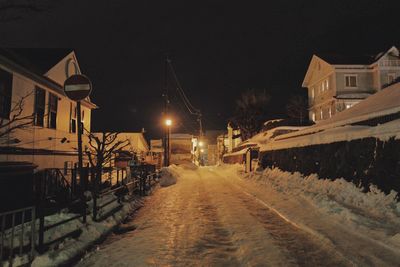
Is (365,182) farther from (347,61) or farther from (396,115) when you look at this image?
(347,61)

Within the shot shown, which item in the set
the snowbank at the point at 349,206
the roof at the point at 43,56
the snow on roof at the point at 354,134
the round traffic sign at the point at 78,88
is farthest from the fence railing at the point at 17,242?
the roof at the point at 43,56

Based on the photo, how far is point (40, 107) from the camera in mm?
14797

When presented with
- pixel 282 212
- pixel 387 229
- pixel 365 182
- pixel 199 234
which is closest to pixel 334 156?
pixel 365 182

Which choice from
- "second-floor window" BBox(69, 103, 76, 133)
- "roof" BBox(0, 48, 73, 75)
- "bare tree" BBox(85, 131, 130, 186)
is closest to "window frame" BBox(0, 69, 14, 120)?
"bare tree" BBox(85, 131, 130, 186)

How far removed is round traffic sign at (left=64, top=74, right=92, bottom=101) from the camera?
7965 mm

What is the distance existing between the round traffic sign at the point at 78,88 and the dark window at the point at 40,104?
7210mm

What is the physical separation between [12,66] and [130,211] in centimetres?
664

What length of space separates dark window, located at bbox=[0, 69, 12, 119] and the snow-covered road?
593cm

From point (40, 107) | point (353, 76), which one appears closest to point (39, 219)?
point (40, 107)

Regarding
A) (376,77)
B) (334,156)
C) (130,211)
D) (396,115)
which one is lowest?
(130,211)

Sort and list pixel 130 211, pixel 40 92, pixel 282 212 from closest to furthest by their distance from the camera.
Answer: pixel 282 212
pixel 130 211
pixel 40 92

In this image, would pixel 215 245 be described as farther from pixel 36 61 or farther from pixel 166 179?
pixel 166 179

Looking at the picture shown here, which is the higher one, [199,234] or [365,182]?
[365,182]

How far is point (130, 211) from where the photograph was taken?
1116cm
